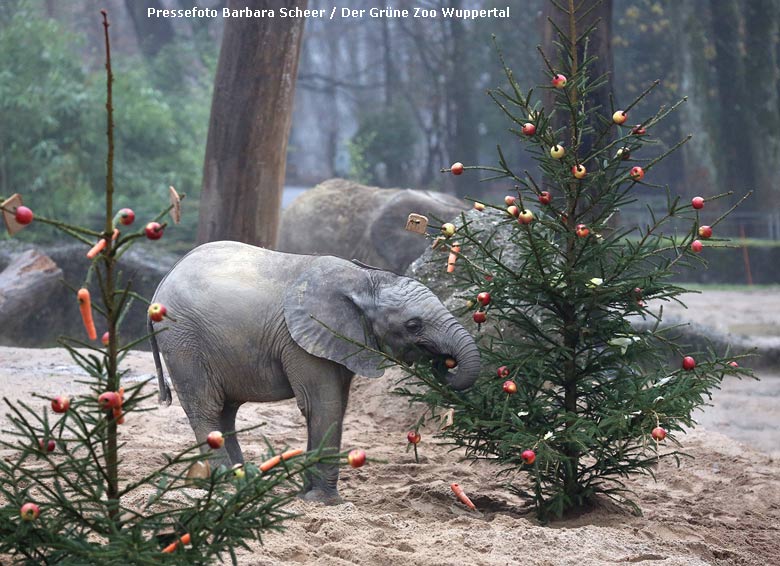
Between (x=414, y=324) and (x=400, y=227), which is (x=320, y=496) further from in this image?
(x=400, y=227)

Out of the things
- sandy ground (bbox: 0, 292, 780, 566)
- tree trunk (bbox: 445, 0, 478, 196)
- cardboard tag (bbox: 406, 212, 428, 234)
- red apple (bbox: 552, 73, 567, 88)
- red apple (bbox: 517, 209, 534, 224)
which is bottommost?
sandy ground (bbox: 0, 292, 780, 566)

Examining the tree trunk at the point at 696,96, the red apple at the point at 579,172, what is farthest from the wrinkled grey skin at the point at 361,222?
the tree trunk at the point at 696,96

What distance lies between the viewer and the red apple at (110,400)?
9.70 feet

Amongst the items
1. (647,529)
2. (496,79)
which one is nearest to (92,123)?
(496,79)

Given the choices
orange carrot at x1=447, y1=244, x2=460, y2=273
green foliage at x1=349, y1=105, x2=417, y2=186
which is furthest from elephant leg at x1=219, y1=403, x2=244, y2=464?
green foliage at x1=349, y1=105, x2=417, y2=186

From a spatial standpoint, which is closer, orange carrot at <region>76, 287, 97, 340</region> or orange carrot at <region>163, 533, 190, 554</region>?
orange carrot at <region>76, 287, 97, 340</region>

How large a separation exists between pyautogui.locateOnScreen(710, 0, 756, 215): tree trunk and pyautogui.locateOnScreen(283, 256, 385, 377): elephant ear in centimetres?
2020

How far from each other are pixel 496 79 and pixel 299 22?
1721 cm

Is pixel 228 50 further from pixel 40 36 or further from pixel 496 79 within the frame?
pixel 496 79

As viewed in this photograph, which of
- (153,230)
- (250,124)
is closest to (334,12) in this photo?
(250,124)

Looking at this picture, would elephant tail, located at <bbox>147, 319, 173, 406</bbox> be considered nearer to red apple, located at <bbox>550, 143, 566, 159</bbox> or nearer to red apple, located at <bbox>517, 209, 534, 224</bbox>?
red apple, located at <bbox>517, 209, 534, 224</bbox>

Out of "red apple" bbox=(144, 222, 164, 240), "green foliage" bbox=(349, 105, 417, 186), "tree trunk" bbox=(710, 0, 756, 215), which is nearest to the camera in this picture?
"red apple" bbox=(144, 222, 164, 240)

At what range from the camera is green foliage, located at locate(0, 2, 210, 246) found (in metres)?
17.6

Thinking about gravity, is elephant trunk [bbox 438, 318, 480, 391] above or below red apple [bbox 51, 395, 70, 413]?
below
